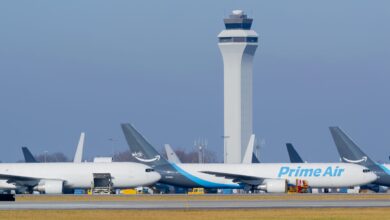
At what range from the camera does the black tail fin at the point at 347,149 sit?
126812 mm

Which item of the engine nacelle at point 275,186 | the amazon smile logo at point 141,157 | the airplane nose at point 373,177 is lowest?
the engine nacelle at point 275,186

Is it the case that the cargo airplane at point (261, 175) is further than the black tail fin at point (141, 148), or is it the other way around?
the black tail fin at point (141, 148)

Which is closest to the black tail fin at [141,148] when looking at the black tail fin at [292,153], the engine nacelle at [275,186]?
the engine nacelle at [275,186]

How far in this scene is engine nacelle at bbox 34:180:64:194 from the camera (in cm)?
11681

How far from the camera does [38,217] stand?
63.2 m

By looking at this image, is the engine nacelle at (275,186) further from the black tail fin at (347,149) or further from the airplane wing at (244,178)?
the black tail fin at (347,149)

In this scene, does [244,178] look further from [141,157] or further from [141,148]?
[141,148]

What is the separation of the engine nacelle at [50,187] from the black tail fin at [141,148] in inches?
508

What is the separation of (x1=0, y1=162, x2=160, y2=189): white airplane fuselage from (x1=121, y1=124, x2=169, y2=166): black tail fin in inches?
293

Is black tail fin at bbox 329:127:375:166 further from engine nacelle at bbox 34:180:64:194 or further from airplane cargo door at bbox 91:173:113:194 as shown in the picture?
engine nacelle at bbox 34:180:64:194

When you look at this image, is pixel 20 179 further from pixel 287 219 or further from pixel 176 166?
pixel 287 219

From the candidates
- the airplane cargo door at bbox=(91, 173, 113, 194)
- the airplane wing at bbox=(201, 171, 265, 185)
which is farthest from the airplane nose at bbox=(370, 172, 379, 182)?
the airplane cargo door at bbox=(91, 173, 113, 194)

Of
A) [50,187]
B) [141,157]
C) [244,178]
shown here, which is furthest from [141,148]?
[50,187]

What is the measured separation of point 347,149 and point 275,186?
13113 millimetres
